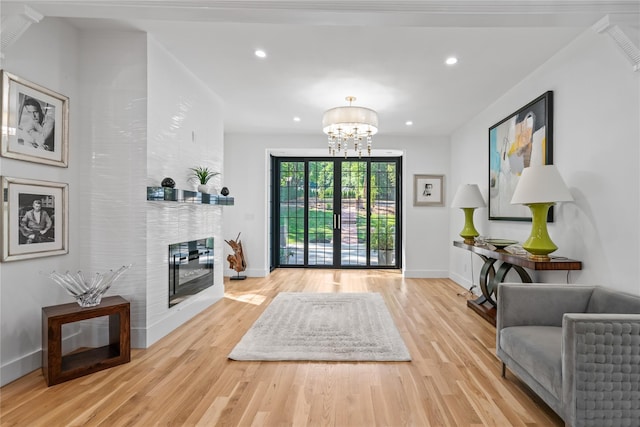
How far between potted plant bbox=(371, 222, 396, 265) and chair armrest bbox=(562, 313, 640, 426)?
5134 millimetres

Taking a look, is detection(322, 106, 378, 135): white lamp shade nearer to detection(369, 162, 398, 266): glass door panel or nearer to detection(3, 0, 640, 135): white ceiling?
detection(3, 0, 640, 135): white ceiling

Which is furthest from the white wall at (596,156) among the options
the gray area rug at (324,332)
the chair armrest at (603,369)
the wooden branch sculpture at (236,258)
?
the wooden branch sculpture at (236,258)

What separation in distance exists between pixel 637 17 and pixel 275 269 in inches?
236

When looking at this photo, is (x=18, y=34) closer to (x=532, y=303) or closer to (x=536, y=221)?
(x=532, y=303)

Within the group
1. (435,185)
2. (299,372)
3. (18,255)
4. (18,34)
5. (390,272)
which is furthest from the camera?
(390,272)

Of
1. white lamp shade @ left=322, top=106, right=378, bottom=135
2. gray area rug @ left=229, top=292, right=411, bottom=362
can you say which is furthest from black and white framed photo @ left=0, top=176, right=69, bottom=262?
white lamp shade @ left=322, top=106, right=378, bottom=135

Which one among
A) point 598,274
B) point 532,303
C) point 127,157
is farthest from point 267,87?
point 598,274

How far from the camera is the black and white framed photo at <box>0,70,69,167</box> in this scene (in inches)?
88.0

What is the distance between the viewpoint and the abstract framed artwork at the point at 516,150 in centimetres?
314

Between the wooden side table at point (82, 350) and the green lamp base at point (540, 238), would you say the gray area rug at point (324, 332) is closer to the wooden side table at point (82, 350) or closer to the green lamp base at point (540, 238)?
the wooden side table at point (82, 350)

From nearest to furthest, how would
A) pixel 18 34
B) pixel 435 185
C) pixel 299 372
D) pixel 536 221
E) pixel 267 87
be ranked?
pixel 18 34 < pixel 299 372 < pixel 536 221 < pixel 267 87 < pixel 435 185

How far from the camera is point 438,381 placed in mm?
2322

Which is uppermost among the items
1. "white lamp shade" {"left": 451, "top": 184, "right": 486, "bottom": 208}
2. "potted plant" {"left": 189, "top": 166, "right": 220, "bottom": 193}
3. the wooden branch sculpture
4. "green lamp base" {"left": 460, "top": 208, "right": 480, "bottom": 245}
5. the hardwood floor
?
"potted plant" {"left": 189, "top": 166, "right": 220, "bottom": 193}

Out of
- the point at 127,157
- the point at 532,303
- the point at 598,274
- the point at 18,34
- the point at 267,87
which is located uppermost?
the point at 267,87
